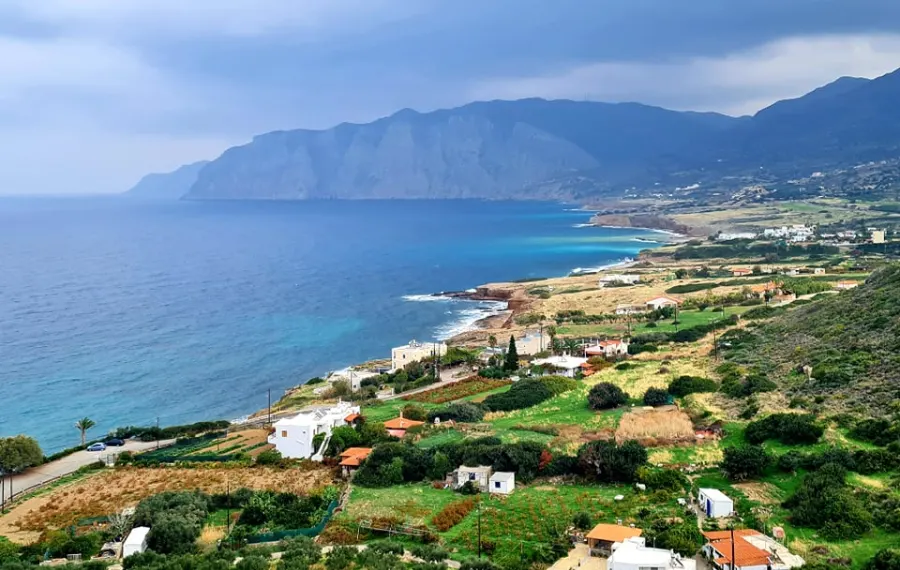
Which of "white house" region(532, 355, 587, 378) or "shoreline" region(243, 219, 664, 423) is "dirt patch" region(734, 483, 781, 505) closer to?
"white house" region(532, 355, 587, 378)

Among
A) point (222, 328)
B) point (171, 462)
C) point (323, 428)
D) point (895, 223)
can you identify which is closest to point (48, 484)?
point (171, 462)

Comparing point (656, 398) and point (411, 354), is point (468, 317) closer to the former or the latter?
point (411, 354)

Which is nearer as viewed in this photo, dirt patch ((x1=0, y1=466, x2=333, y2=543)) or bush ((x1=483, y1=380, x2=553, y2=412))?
dirt patch ((x1=0, y1=466, x2=333, y2=543))

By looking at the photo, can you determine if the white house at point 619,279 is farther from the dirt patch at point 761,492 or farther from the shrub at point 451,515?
the shrub at point 451,515

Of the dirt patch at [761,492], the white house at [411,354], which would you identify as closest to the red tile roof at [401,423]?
the dirt patch at [761,492]

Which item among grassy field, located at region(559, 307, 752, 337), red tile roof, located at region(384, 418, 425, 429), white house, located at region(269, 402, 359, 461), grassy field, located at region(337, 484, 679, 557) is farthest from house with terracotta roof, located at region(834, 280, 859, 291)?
white house, located at region(269, 402, 359, 461)

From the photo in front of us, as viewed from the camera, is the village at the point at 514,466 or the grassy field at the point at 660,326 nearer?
the village at the point at 514,466
